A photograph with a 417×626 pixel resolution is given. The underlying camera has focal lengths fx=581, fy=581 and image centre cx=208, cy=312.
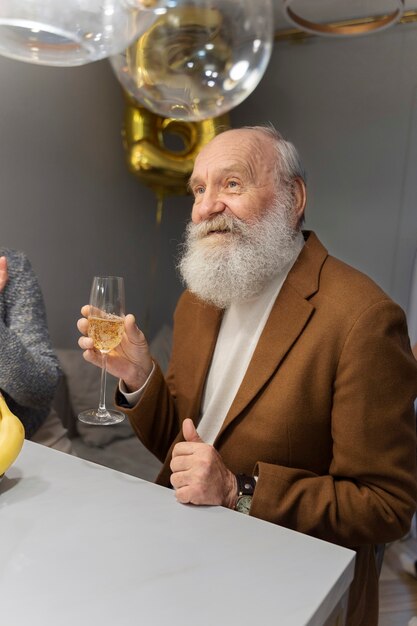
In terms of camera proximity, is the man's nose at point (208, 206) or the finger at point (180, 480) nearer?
the finger at point (180, 480)

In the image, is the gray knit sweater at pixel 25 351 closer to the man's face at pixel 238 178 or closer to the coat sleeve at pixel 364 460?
the man's face at pixel 238 178

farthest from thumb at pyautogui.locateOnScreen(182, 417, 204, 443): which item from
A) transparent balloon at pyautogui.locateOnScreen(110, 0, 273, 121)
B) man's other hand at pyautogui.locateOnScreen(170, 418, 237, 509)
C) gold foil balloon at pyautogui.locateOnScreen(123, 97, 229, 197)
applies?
gold foil balloon at pyautogui.locateOnScreen(123, 97, 229, 197)

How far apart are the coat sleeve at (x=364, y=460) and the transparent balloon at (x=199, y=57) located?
29.9 inches

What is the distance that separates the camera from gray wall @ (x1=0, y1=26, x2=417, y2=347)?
3.27m

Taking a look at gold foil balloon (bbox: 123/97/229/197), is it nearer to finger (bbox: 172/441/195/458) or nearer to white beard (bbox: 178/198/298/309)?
white beard (bbox: 178/198/298/309)

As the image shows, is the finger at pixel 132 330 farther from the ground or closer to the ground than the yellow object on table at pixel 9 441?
farther from the ground

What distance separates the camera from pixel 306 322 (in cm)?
149

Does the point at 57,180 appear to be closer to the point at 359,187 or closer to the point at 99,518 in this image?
the point at 359,187

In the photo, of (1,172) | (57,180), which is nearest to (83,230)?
(57,180)

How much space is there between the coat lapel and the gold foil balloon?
6.67 feet

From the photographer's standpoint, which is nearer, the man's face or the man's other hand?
the man's other hand

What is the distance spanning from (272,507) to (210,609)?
516 millimetres

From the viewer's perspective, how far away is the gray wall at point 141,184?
3.27 m

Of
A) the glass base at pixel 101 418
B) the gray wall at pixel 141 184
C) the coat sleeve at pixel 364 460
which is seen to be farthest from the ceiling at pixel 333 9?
the glass base at pixel 101 418
